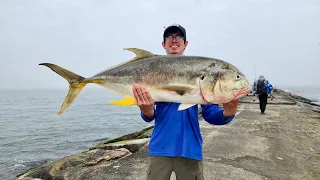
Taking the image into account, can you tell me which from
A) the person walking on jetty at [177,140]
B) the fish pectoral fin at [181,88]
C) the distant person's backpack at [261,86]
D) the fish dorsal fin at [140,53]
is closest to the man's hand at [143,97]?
the person walking on jetty at [177,140]

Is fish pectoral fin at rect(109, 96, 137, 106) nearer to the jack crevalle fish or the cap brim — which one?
the jack crevalle fish

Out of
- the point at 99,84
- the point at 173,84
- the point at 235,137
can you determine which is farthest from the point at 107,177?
the point at 235,137

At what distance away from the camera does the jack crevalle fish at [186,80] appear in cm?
275

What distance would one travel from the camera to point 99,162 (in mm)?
6688

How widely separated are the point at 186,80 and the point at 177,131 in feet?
2.02

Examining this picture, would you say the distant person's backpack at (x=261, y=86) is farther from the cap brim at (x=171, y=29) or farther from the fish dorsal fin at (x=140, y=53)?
the fish dorsal fin at (x=140, y=53)

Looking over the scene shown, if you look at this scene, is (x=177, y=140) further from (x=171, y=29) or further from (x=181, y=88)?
(x=171, y=29)

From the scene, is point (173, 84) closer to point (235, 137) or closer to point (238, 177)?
point (238, 177)

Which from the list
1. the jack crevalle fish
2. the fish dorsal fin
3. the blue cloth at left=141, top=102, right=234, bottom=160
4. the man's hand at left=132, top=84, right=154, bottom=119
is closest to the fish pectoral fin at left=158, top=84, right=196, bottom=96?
the jack crevalle fish

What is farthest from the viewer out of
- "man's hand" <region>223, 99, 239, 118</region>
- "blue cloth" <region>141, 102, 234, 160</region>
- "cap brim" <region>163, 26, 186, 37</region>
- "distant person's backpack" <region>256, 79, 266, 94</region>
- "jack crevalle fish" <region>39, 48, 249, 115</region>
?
"distant person's backpack" <region>256, 79, 266, 94</region>

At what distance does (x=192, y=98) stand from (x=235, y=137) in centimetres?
728

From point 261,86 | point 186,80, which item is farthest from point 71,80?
point 261,86

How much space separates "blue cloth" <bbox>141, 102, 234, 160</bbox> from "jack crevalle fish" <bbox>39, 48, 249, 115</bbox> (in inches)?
11.9

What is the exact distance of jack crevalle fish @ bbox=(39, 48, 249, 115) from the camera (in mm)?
2754
